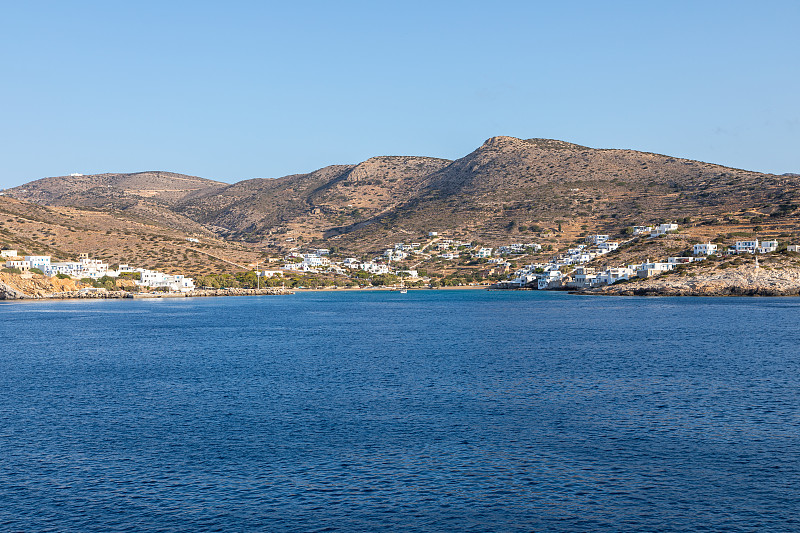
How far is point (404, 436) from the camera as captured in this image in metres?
31.3

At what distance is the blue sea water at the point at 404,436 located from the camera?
73.8ft

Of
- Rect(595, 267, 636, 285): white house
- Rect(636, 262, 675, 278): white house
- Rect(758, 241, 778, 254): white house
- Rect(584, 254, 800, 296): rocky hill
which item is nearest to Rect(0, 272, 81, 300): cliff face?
Rect(595, 267, 636, 285): white house

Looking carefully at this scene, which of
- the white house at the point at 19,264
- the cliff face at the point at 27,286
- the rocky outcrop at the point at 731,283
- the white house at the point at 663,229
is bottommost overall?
the rocky outcrop at the point at 731,283

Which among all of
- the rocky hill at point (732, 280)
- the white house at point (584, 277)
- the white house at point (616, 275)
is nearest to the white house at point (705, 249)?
the rocky hill at point (732, 280)

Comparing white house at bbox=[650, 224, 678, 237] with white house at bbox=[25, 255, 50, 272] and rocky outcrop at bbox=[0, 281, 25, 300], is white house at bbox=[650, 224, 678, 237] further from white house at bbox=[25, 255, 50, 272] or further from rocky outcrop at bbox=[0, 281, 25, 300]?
rocky outcrop at bbox=[0, 281, 25, 300]

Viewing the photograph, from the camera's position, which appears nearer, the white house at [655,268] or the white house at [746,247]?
the white house at [746,247]

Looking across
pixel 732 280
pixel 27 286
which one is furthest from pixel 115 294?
pixel 732 280

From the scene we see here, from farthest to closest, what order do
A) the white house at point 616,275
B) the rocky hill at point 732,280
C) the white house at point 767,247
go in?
the white house at point 616,275
the white house at point 767,247
the rocky hill at point 732,280

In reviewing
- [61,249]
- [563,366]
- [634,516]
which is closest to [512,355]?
[563,366]

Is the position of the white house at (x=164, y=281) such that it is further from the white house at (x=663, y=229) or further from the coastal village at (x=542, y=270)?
the white house at (x=663, y=229)

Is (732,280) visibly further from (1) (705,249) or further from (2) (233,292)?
(2) (233,292)

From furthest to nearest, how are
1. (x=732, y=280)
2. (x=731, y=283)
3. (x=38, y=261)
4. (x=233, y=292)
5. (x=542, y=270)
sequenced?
(x=542, y=270)
(x=233, y=292)
(x=38, y=261)
(x=732, y=280)
(x=731, y=283)

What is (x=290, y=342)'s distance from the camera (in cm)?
7056

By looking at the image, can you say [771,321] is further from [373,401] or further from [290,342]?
[373,401]
